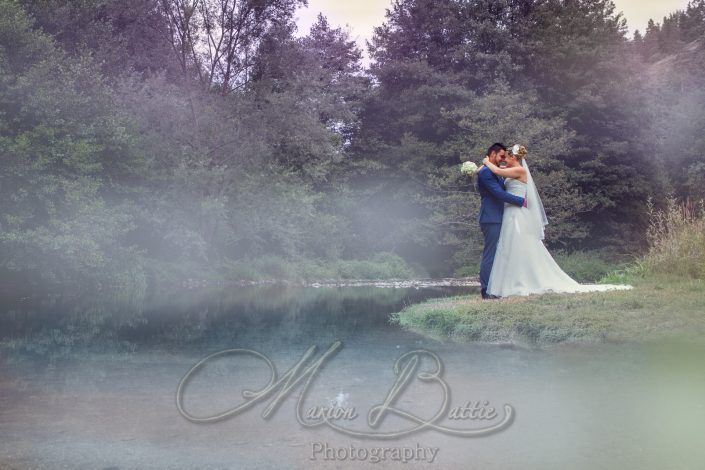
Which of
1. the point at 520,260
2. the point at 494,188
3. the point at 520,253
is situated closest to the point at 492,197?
the point at 494,188

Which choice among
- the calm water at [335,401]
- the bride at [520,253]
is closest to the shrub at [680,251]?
the bride at [520,253]

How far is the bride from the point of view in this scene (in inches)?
516

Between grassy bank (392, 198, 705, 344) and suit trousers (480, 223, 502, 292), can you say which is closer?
grassy bank (392, 198, 705, 344)

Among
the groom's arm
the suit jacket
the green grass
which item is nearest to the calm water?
the green grass

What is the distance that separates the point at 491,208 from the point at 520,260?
1.00 metres

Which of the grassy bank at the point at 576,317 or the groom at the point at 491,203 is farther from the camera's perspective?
the groom at the point at 491,203

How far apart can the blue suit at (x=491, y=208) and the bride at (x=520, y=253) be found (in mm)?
98

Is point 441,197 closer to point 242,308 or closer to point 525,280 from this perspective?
point 242,308

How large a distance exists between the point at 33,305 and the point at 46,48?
9759 millimetres

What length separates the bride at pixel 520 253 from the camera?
516 inches

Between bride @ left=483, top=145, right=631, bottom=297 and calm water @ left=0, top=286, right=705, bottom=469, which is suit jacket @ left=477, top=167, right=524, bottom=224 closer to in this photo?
bride @ left=483, top=145, right=631, bottom=297

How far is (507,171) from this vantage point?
42.7ft

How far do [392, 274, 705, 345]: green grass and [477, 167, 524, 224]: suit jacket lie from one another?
1.68m

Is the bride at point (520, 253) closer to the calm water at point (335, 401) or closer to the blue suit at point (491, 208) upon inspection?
the blue suit at point (491, 208)
